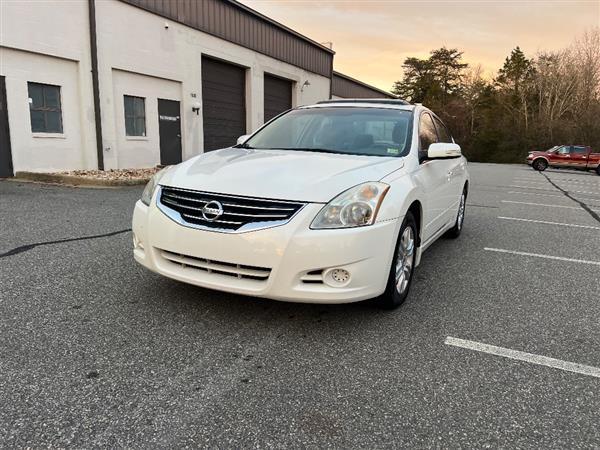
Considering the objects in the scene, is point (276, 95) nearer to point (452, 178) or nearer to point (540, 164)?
point (452, 178)

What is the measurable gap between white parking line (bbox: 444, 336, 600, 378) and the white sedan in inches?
22.9

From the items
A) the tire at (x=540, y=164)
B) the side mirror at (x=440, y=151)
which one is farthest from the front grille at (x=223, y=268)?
the tire at (x=540, y=164)

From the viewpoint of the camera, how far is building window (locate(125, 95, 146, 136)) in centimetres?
1375

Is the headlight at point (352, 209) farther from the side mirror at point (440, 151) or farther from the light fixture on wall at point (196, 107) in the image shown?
the light fixture on wall at point (196, 107)

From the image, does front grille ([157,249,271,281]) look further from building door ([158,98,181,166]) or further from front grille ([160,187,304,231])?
building door ([158,98,181,166])

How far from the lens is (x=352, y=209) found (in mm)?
3031

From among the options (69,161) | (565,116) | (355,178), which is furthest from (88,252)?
(565,116)

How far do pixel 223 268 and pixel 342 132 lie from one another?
78.0 inches

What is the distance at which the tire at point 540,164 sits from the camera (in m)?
29.1

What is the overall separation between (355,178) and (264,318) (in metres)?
1.16

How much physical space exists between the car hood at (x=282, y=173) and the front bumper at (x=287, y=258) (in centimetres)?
20

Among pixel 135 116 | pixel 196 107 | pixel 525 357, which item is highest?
pixel 196 107

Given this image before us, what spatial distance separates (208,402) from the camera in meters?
2.31

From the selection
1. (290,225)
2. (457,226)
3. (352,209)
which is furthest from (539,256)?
(290,225)
